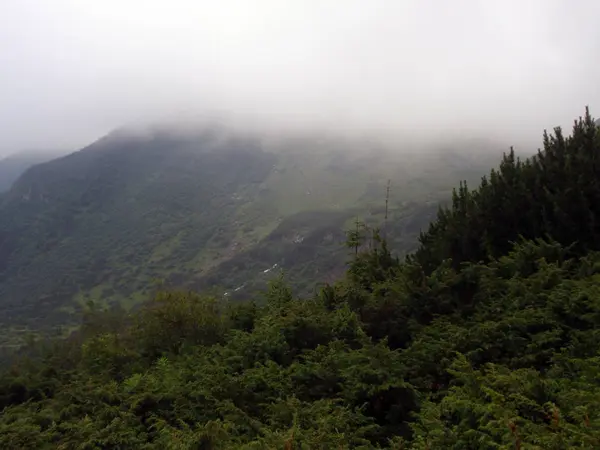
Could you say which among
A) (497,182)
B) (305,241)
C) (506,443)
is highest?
(497,182)

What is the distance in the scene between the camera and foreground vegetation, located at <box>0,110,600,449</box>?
29.5 feet

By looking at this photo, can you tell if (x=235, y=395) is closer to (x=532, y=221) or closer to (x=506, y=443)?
(x=506, y=443)

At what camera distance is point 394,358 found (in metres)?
12.0

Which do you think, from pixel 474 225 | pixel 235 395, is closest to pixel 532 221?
pixel 474 225

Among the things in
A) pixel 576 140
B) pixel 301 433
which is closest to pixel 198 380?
pixel 301 433

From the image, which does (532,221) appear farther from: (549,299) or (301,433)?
(301,433)

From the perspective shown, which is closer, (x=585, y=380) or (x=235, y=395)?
(x=585, y=380)

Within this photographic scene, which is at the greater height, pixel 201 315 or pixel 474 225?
pixel 474 225

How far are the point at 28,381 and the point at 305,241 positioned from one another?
18310 cm

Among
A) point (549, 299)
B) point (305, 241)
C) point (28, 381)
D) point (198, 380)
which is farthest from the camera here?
point (305, 241)

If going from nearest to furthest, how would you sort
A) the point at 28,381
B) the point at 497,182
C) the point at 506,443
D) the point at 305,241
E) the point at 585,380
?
1. the point at 506,443
2. the point at 585,380
3. the point at 28,381
4. the point at 497,182
5. the point at 305,241

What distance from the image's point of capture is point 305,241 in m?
199

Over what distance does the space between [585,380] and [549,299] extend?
389 centimetres

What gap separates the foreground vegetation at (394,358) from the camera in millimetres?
9000
